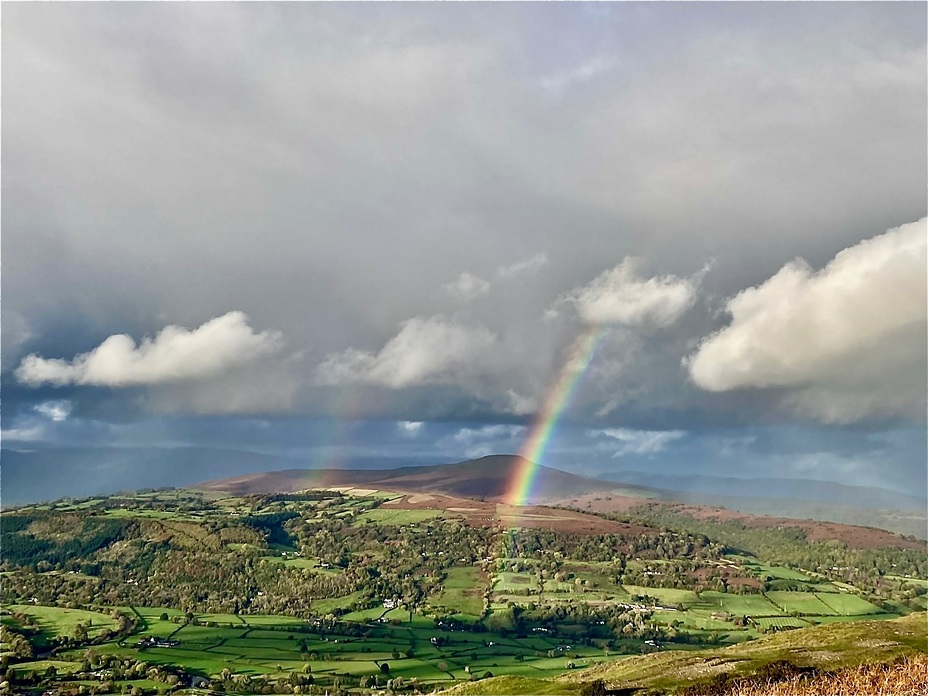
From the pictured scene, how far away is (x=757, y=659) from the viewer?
87.6m

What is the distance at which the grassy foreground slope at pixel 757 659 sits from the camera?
251 feet

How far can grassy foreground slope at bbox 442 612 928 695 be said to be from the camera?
76.6m

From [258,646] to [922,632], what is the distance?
168 m

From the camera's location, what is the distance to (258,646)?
190500 mm

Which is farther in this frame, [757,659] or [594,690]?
[757,659]

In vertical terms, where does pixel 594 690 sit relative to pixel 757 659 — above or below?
above

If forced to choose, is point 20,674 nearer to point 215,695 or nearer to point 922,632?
point 215,695

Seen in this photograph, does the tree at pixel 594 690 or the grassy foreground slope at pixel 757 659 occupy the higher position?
the tree at pixel 594 690

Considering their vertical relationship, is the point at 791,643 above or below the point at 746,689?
below

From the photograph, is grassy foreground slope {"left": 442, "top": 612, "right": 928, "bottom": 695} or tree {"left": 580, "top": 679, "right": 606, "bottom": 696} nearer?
tree {"left": 580, "top": 679, "right": 606, "bottom": 696}

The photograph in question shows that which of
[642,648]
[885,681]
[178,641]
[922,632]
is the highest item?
[885,681]


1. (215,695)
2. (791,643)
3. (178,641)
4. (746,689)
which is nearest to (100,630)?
(178,641)

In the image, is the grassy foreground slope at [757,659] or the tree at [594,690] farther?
the grassy foreground slope at [757,659]

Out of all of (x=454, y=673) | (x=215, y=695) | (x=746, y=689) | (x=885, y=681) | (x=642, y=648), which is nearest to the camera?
(x=885, y=681)
